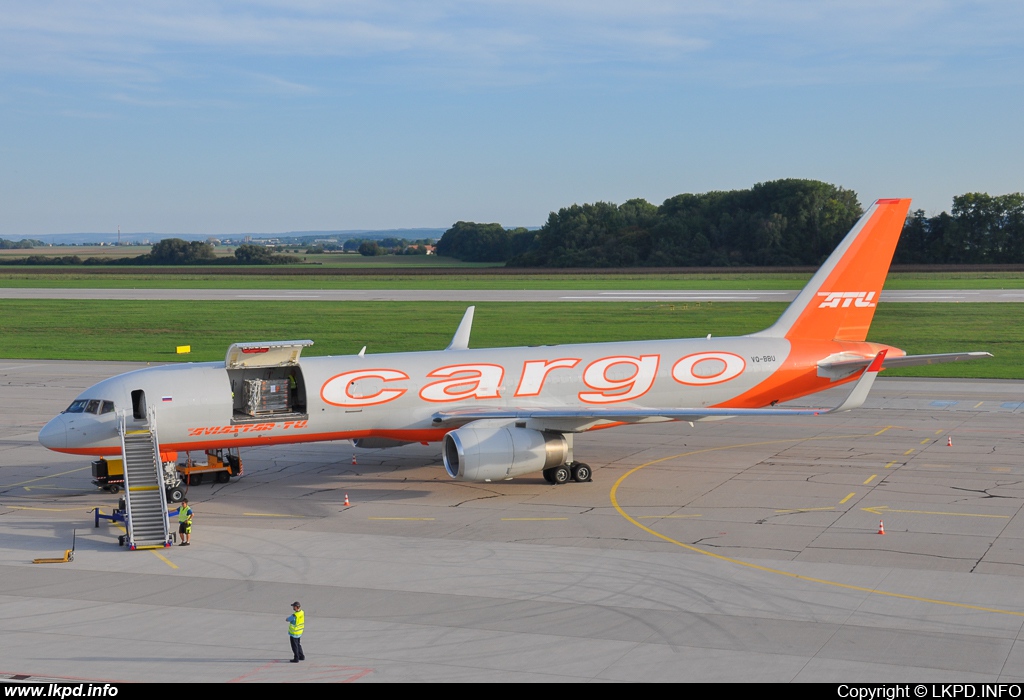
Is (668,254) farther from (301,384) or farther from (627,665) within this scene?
(627,665)

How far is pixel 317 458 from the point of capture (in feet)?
127

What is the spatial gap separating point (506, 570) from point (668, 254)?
15761 centimetres

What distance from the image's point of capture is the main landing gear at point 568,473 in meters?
33.2

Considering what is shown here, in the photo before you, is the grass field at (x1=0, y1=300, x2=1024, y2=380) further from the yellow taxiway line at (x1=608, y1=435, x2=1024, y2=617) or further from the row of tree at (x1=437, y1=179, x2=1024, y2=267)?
the row of tree at (x1=437, y1=179, x2=1024, y2=267)

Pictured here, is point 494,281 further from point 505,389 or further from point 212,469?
point 212,469

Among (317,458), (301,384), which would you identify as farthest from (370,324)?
(301,384)

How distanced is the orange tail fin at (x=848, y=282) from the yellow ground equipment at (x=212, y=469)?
20.1 metres

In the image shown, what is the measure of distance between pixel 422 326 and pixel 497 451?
54.2 m

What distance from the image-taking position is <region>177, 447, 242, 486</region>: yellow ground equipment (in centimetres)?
3425

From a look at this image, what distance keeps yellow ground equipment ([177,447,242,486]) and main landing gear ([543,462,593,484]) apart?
10563 mm

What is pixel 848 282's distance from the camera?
39.2 metres

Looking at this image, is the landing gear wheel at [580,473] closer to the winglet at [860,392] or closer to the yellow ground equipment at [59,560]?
the winglet at [860,392]

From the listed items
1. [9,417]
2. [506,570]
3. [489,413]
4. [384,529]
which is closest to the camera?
[506,570]

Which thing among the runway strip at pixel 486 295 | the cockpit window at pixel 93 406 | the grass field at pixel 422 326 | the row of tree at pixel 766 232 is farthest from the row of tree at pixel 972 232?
the cockpit window at pixel 93 406
